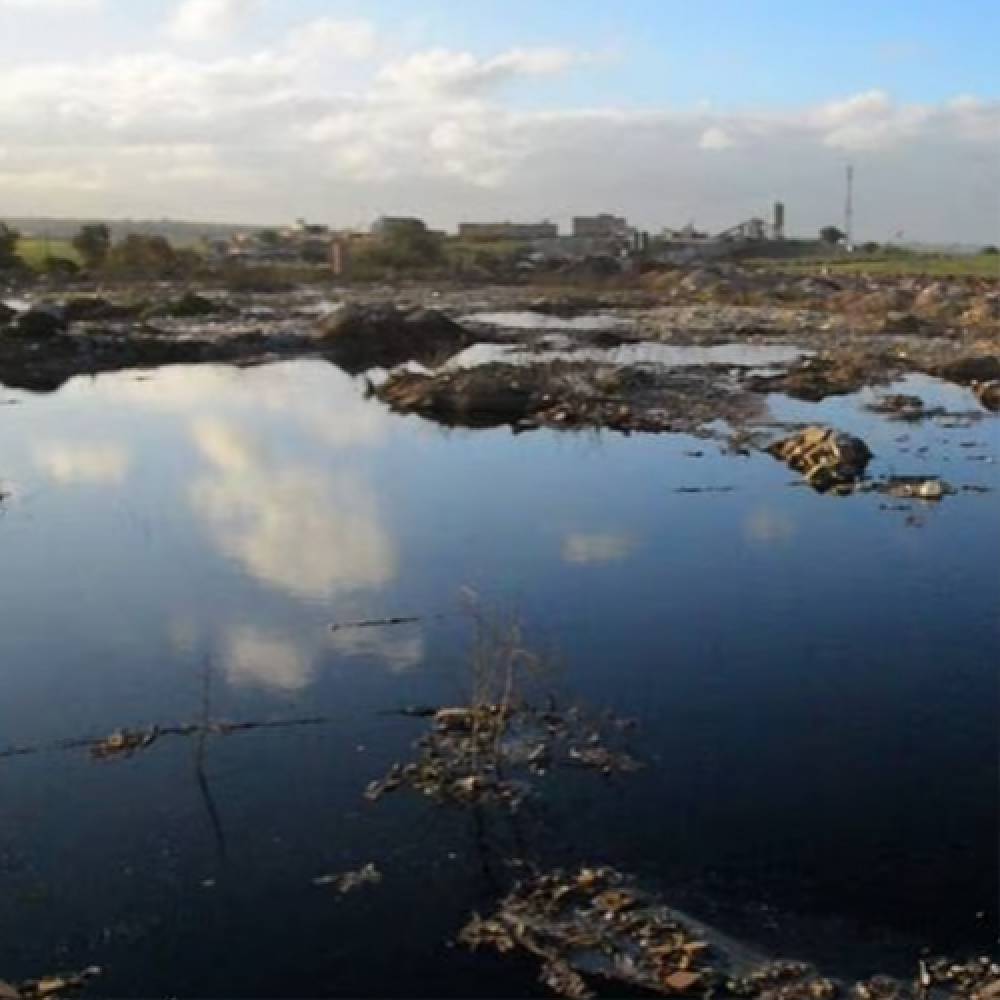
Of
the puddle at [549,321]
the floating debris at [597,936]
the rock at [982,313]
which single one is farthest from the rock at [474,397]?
the rock at [982,313]

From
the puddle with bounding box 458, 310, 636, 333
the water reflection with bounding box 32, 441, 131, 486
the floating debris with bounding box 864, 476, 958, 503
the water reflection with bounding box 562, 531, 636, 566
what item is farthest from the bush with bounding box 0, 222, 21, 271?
the water reflection with bounding box 562, 531, 636, 566

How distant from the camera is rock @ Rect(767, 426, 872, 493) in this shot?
21625 millimetres

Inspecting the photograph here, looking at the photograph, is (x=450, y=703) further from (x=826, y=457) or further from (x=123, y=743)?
(x=826, y=457)

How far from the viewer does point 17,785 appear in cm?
1030

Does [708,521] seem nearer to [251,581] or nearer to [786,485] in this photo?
[786,485]

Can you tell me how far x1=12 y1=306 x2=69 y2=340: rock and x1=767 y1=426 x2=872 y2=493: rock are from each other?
25.7m

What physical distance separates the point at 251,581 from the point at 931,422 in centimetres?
1737

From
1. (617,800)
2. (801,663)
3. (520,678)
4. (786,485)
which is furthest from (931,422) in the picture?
(617,800)

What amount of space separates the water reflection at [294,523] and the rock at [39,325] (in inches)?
724

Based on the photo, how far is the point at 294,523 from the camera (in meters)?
18.9

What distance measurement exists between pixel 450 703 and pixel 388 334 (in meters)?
34.3

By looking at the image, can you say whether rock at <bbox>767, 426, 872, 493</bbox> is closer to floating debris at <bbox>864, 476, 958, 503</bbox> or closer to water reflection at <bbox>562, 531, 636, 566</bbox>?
floating debris at <bbox>864, 476, 958, 503</bbox>

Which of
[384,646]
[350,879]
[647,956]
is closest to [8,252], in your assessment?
[384,646]

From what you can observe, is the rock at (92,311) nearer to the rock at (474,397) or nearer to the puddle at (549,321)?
the puddle at (549,321)
